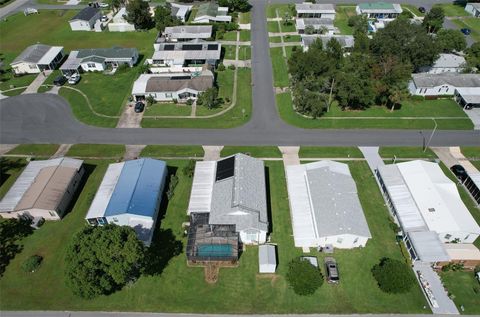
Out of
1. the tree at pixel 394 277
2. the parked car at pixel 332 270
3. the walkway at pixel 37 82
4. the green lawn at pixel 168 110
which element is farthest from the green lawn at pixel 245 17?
the tree at pixel 394 277

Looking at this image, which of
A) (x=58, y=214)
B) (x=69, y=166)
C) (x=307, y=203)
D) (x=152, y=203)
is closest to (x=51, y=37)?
(x=69, y=166)

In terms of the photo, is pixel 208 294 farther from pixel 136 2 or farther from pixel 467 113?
pixel 136 2

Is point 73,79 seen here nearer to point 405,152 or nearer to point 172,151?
point 172,151

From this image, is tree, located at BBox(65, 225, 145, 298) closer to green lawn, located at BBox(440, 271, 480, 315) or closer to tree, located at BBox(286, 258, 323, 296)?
tree, located at BBox(286, 258, 323, 296)

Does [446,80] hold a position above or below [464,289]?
above

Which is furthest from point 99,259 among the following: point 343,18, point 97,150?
point 343,18

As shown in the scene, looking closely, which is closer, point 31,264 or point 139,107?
point 31,264
